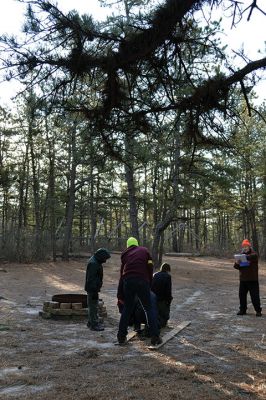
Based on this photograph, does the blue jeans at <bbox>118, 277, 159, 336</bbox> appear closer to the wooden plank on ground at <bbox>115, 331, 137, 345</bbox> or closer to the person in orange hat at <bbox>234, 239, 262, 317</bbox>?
the wooden plank on ground at <bbox>115, 331, 137, 345</bbox>

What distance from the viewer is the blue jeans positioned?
6945 mm

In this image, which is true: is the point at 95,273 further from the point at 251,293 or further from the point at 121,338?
the point at 251,293

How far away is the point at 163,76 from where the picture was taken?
5.62 m

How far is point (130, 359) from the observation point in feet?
20.2

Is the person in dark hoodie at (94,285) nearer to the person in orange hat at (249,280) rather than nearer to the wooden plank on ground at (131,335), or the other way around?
the wooden plank on ground at (131,335)

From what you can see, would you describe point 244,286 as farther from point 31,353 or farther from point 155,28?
point 155,28

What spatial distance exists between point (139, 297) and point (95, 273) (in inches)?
67.9

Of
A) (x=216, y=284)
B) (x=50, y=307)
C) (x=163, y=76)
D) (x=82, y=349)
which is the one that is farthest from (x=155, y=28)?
(x=216, y=284)

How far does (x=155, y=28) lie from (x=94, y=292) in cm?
518

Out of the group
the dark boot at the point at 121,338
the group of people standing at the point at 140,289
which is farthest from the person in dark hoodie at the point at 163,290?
the dark boot at the point at 121,338

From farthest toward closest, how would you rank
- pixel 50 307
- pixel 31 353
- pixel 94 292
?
pixel 50 307
pixel 94 292
pixel 31 353

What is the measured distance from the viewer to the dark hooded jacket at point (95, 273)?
845 centimetres

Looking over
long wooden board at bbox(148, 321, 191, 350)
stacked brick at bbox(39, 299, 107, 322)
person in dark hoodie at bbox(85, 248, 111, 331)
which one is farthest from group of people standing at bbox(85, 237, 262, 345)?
stacked brick at bbox(39, 299, 107, 322)

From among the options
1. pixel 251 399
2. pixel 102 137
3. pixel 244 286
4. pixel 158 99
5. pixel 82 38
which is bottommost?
pixel 251 399
